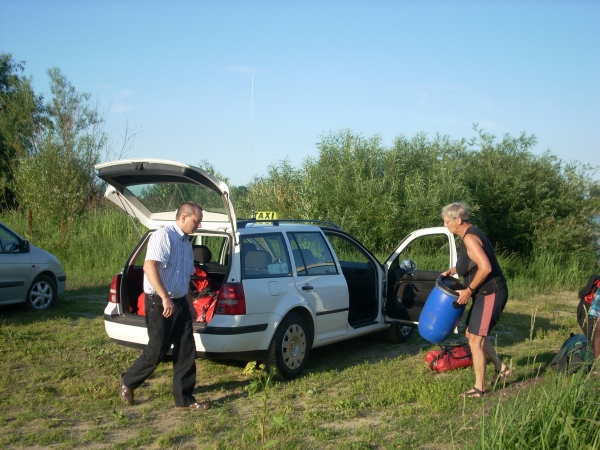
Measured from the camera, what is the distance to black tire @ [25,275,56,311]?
9.97m

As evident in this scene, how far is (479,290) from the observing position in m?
6.04

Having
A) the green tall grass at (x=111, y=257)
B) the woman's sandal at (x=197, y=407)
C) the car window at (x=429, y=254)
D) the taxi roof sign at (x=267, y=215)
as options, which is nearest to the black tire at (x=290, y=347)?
the woman's sandal at (x=197, y=407)

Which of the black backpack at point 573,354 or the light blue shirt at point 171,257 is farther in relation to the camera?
the black backpack at point 573,354

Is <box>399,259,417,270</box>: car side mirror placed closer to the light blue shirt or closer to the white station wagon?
the white station wagon

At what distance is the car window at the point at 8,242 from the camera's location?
9.64 m

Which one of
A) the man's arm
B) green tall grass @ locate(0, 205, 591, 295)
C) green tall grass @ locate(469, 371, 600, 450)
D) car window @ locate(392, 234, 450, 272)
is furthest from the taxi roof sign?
green tall grass @ locate(469, 371, 600, 450)

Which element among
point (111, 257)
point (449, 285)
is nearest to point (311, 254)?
point (449, 285)

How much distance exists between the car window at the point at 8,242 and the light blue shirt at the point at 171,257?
16.9 ft

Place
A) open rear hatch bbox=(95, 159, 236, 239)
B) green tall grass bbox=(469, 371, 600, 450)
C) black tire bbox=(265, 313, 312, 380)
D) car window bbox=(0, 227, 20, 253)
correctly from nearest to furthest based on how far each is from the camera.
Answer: green tall grass bbox=(469, 371, 600, 450) → open rear hatch bbox=(95, 159, 236, 239) → black tire bbox=(265, 313, 312, 380) → car window bbox=(0, 227, 20, 253)

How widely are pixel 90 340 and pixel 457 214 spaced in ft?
16.1

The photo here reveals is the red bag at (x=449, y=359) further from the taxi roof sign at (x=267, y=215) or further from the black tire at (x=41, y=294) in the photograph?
the black tire at (x=41, y=294)

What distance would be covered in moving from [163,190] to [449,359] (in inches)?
145

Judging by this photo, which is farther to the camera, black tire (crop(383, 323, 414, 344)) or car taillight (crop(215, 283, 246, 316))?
black tire (crop(383, 323, 414, 344))

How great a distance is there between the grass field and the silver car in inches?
42.9
